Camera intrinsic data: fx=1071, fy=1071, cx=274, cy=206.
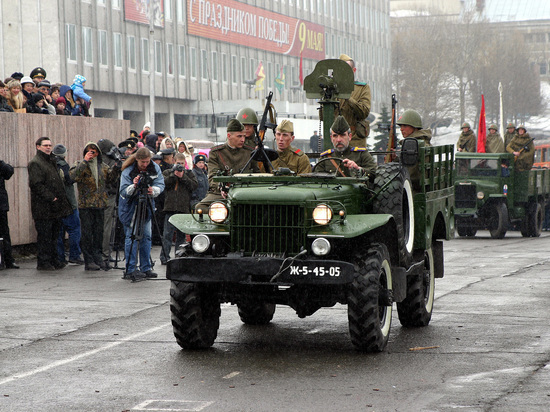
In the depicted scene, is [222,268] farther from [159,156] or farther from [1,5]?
[1,5]

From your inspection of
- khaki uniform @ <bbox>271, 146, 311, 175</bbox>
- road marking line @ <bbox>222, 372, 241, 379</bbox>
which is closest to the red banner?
khaki uniform @ <bbox>271, 146, 311, 175</bbox>

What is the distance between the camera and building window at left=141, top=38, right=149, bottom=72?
64.0 m

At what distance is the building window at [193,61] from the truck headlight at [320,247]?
204 feet

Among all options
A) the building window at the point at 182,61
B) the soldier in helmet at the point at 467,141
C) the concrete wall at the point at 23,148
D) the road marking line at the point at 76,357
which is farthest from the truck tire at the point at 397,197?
the building window at the point at 182,61

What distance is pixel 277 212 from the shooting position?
8992mm

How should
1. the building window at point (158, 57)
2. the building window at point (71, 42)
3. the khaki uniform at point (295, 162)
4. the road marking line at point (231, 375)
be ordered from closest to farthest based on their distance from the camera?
the road marking line at point (231, 375), the khaki uniform at point (295, 162), the building window at point (71, 42), the building window at point (158, 57)

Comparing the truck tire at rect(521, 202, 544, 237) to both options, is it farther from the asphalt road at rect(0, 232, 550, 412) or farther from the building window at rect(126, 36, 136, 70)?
the building window at rect(126, 36, 136, 70)

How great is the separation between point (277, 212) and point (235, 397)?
2.04 m

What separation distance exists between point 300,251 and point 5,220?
30.1ft

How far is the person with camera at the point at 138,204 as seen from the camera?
15.5 metres

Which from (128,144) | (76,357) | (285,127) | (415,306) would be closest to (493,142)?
(128,144)

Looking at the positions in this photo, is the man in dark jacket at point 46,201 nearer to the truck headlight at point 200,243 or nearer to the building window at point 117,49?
the truck headlight at point 200,243

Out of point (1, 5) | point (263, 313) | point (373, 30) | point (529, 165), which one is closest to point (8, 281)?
point (263, 313)

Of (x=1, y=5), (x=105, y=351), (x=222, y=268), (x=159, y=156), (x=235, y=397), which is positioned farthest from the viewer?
(x=1, y=5)
